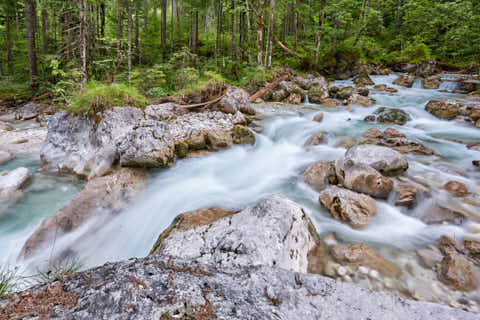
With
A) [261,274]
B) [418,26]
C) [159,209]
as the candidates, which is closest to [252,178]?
[159,209]

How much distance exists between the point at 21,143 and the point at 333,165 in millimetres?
10981

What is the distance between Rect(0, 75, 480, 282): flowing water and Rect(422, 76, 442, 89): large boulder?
6912mm

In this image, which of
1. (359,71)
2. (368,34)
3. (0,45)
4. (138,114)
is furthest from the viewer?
(368,34)

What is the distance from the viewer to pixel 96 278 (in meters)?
1.70

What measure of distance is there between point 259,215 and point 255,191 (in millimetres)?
2552

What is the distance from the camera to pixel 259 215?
9.81ft

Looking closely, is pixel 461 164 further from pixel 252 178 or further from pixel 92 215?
pixel 92 215

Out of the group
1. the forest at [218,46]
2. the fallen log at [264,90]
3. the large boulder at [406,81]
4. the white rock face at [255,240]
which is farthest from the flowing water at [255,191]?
the large boulder at [406,81]

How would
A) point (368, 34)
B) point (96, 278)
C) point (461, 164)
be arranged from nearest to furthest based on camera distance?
point (96, 278) < point (461, 164) < point (368, 34)

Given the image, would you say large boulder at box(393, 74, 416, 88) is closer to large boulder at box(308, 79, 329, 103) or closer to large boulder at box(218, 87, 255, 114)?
large boulder at box(308, 79, 329, 103)

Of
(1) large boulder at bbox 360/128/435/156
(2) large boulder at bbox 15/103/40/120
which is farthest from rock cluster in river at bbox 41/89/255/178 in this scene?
(2) large boulder at bbox 15/103/40/120

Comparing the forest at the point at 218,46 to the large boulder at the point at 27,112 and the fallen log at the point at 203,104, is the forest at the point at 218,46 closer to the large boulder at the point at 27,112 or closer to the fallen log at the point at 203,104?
the large boulder at the point at 27,112

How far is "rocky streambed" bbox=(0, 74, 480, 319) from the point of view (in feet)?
5.94

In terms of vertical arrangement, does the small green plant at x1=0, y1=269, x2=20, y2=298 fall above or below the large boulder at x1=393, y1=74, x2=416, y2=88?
below
